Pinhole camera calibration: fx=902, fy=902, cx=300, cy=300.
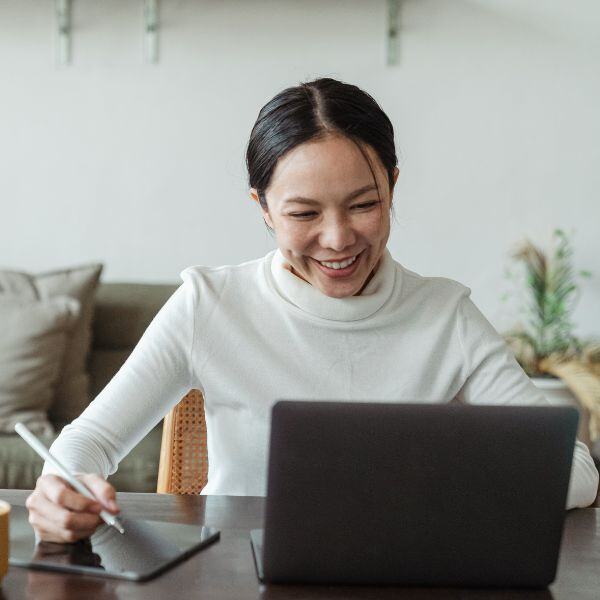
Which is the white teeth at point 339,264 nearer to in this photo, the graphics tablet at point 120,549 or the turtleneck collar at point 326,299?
the turtleneck collar at point 326,299

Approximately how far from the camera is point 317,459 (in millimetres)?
773

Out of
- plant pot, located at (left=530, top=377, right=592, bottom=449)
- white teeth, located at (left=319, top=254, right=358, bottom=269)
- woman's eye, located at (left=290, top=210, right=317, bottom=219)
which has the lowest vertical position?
plant pot, located at (left=530, top=377, right=592, bottom=449)

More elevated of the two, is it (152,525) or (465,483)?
(465,483)

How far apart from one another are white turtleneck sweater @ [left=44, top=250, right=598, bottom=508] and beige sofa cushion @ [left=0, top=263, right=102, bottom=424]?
145cm

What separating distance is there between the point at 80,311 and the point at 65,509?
186 centimetres

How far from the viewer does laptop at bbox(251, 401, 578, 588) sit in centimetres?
77

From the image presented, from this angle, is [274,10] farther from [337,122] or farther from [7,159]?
[337,122]

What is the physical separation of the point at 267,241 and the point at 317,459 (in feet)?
7.55

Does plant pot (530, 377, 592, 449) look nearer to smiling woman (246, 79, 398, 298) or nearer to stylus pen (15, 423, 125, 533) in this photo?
smiling woman (246, 79, 398, 298)

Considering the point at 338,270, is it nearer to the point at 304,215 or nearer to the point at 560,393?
the point at 304,215

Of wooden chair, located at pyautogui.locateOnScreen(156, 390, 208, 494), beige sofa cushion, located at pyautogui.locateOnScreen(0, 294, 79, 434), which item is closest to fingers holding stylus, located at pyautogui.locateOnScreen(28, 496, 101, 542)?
wooden chair, located at pyautogui.locateOnScreen(156, 390, 208, 494)

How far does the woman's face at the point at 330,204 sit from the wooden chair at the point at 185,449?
306 millimetres

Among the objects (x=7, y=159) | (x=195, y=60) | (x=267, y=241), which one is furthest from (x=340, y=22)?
(x=7, y=159)

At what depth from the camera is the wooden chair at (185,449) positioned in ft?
4.60
